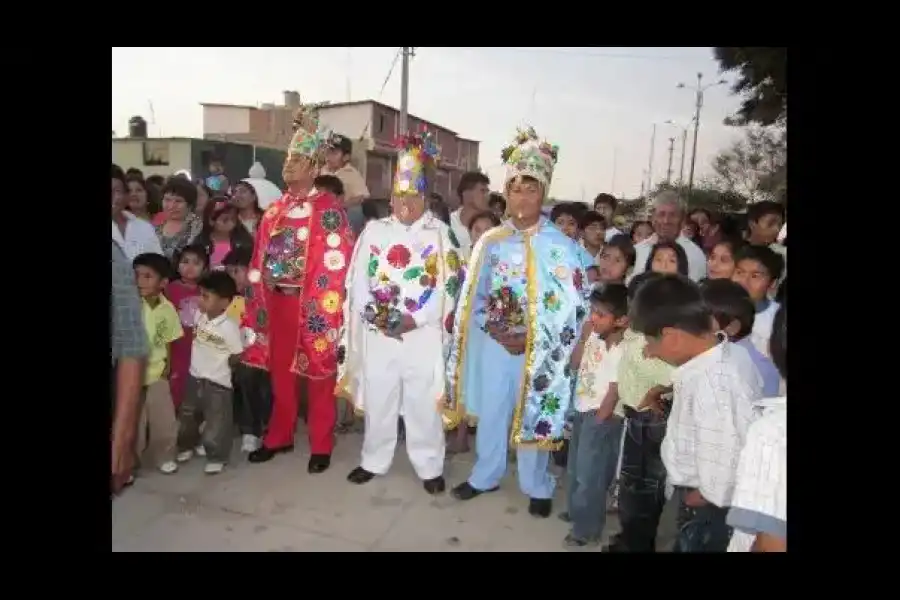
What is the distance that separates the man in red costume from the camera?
3.93 meters

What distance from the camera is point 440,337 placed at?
12.3 feet

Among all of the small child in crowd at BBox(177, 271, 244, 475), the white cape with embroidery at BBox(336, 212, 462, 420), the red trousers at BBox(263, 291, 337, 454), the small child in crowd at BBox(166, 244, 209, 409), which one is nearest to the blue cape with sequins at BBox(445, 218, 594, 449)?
the white cape with embroidery at BBox(336, 212, 462, 420)

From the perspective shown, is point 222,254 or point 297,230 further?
point 222,254

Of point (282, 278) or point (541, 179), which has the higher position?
point (541, 179)

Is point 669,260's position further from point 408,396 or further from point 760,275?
point 408,396

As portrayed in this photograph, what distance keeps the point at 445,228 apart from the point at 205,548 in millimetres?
2081

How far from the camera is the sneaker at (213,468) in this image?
3.83 meters

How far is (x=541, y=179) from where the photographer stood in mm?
3477

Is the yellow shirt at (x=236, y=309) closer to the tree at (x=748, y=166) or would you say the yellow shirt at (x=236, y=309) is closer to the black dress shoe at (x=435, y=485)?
the black dress shoe at (x=435, y=485)

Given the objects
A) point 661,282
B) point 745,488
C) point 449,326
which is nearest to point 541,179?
point 449,326

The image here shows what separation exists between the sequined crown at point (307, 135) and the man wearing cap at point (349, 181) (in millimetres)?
1245

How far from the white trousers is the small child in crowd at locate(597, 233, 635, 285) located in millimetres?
1020

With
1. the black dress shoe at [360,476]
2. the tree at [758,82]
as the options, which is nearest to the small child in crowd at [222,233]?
the black dress shoe at [360,476]

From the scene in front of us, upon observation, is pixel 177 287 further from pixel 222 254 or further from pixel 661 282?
pixel 661 282
